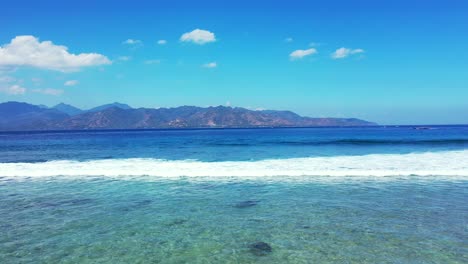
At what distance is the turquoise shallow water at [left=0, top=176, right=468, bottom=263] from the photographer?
919cm

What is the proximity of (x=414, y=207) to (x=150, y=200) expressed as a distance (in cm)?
1163

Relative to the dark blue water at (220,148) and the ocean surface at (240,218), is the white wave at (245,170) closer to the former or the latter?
the ocean surface at (240,218)

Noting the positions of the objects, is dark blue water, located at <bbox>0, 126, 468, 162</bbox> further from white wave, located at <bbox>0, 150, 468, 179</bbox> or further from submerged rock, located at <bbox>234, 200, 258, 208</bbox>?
submerged rock, located at <bbox>234, 200, 258, 208</bbox>

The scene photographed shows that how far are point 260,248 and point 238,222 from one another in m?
2.57

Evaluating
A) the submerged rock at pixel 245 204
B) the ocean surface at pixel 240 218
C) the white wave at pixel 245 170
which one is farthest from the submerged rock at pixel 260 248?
the white wave at pixel 245 170

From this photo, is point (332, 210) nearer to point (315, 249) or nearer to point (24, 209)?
point (315, 249)

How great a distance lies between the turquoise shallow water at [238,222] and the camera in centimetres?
919

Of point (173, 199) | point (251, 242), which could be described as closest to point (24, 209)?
point (173, 199)

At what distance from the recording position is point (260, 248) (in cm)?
959

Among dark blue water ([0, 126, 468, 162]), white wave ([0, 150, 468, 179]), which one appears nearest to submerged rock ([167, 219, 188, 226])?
white wave ([0, 150, 468, 179])

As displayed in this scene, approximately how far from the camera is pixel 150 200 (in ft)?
52.3

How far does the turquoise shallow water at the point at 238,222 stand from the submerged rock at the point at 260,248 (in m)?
0.11

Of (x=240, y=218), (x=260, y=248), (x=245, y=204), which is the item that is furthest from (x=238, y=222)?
(x=245, y=204)

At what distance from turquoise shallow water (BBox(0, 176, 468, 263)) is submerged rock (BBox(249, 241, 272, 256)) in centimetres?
11
